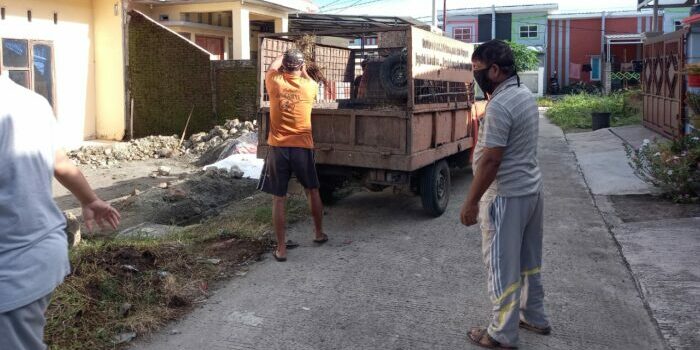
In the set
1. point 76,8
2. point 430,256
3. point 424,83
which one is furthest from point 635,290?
point 76,8

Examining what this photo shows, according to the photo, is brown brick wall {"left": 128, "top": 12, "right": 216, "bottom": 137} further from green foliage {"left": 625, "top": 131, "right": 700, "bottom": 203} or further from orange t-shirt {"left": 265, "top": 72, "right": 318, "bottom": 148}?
green foliage {"left": 625, "top": 131, "right": 700, "bottom": 203}

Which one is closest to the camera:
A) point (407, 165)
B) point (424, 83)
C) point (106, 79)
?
point (407, 165)

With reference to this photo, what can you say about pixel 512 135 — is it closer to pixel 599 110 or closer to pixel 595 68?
pixel 599 110

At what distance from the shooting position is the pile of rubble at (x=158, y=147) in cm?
1305

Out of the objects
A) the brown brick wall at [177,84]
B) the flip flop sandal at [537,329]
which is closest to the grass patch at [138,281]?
the flip flop sandal at [537,329]

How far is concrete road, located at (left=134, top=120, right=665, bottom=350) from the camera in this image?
4234mm

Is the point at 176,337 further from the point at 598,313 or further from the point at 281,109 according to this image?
the point at 598,313

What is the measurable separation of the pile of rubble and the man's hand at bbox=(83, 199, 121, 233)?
34.3 feet

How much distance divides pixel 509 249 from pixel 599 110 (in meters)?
17.3

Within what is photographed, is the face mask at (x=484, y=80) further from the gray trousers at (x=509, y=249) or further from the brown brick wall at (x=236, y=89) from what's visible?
the brown brick wall at (x=236, y=89)

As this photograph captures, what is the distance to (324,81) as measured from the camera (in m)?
8.68

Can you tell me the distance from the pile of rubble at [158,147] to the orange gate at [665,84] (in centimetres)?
836

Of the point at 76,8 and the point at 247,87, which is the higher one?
the point at 76,8

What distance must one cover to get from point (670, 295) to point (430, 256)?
2044mm
